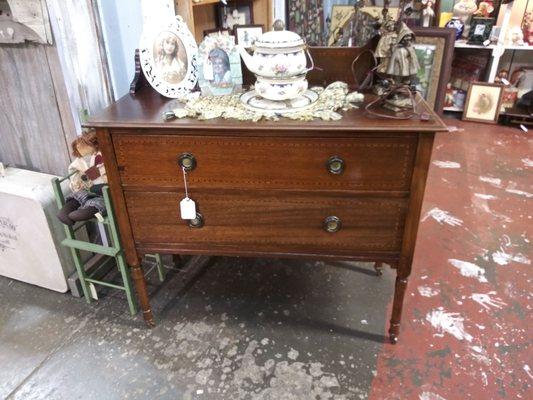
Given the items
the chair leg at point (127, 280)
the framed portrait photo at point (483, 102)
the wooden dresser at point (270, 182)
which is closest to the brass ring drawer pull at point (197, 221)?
the wooden dresser at point (270, 182)

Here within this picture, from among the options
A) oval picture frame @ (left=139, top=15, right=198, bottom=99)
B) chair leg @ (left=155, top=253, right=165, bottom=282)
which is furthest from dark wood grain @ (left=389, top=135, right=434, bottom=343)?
chair leg @ (left=155, top=253, right=165, bottom=282)

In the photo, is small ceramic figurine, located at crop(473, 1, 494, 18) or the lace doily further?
small ceramic figurine, located at crop(473, 1, 494, 18)

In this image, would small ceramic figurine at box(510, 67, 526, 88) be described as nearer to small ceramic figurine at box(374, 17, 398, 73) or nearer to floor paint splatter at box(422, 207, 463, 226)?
floor paint splatter at box(422, 207, 463, 226)

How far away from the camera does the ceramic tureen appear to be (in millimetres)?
1215

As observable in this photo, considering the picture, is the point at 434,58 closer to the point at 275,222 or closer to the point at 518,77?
the point at 518,77

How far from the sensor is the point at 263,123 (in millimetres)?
1174

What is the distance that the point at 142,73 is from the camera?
148 cm

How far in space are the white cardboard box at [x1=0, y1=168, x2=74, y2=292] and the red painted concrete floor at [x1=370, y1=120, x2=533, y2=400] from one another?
130cm

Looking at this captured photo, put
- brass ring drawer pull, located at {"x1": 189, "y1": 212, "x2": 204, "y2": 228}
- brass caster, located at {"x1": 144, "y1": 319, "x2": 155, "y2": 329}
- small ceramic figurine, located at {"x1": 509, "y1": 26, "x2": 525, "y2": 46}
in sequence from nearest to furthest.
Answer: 1. brass ring drawer pull, located at {"x1": 189, "y1": 212, "x2": 204, "y2": 228}
2. brass caster, located at {"x1": 144, "y1": 319, "x2": 155, "y2": 329}
3. small ceramic figurine, located at {"x1": 509, "y1": 26, "x2": 525, "y2": 46}

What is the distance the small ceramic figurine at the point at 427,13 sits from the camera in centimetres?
321

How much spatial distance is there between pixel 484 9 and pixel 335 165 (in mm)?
2857

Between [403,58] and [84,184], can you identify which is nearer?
[403,58]

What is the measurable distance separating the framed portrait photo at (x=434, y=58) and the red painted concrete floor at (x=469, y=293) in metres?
0.71

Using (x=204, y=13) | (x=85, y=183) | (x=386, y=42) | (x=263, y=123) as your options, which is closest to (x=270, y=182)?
(x=263, y=123)
